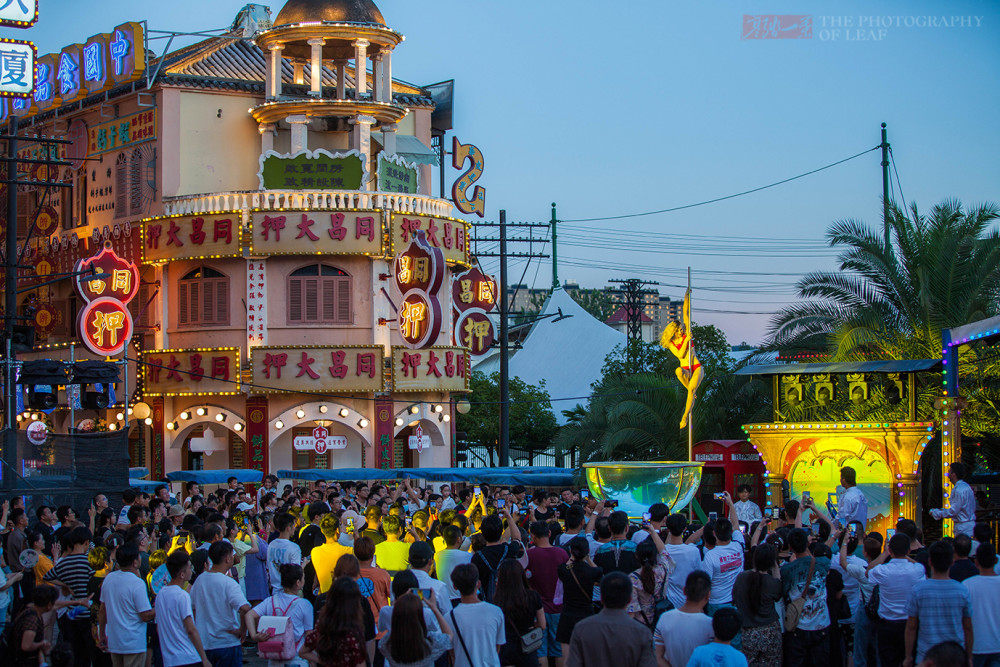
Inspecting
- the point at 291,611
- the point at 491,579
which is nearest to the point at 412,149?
the point at 491,579

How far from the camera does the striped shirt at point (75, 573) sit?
1120cm

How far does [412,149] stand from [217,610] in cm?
2981

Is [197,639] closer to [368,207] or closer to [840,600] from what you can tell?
[840,600]

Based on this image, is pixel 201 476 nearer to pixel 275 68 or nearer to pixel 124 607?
pixel 275 68

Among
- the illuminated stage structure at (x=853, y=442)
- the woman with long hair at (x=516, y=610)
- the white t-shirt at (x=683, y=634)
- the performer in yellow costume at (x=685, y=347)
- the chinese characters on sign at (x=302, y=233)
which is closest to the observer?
the white t-shirt at (x=683, y=634)

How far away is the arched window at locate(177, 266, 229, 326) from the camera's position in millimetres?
35688

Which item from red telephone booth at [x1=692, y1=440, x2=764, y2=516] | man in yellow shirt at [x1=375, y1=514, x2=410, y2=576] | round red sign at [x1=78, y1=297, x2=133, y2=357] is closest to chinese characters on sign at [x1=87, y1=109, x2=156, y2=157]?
round red sign at [x1=78, y1=297, x2=133, y2=357]

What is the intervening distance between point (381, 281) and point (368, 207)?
2092mm

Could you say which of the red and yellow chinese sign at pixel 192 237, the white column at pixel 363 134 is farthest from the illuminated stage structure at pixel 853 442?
the red and yellow chinese sign at pixel 192 237

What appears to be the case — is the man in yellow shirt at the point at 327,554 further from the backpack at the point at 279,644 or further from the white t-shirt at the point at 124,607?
the backpack at the point at 279,644

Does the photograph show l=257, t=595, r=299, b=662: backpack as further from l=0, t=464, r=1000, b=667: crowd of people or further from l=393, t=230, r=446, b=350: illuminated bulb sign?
l=393, t=230, r=446, b=350: illuminated bulb sign

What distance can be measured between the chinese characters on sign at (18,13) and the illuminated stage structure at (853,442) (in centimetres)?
1591

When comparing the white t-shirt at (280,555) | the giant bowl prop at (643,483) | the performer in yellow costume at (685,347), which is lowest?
the white t-shirt at (280,555)

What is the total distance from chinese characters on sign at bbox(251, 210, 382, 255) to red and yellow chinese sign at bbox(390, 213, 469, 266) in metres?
1.35
